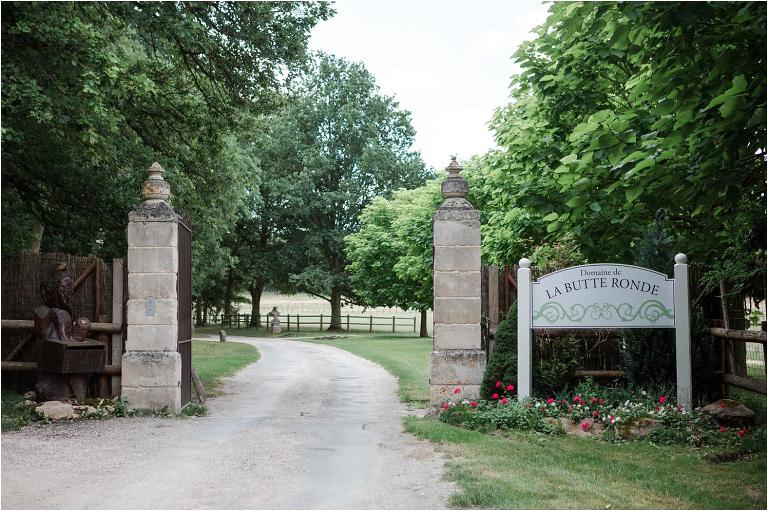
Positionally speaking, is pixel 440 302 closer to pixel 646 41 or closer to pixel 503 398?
pixel 503 398

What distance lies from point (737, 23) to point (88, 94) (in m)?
9.13

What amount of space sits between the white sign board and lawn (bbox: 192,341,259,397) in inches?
269

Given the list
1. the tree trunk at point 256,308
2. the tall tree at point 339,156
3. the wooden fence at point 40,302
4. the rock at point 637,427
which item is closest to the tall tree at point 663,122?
the rock at point 637,427

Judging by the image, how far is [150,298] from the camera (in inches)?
470

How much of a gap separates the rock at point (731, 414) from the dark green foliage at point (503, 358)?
2538 millimetres

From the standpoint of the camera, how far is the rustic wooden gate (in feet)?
40.4

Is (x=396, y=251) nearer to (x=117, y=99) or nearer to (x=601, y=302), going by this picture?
(x=117, y=99)

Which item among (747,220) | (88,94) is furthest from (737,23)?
(88,94)

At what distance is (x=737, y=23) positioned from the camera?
7.32m

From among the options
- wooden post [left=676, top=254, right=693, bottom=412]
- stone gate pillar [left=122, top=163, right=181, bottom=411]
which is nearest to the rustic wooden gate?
stone gate pillar [left=122, top=163, right=181, bottom=411]

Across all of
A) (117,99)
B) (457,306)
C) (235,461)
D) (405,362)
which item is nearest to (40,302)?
(117,99)

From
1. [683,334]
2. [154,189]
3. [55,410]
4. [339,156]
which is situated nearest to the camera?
[683,334]

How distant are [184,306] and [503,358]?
513 centimetres

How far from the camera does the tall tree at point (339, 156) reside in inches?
1826
